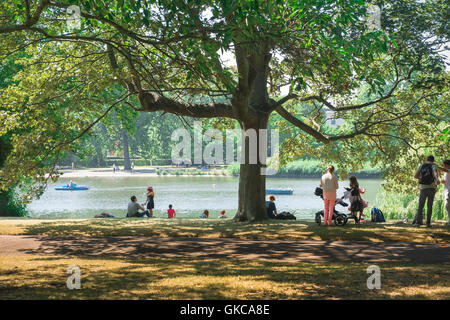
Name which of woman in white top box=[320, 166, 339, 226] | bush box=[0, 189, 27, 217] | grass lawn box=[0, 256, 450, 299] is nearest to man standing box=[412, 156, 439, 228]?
woman in white top box=[320, 166, 339, 226]

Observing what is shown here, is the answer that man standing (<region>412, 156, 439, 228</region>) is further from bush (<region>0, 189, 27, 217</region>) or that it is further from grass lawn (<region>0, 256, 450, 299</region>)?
bush (<region>0, 189, 27, 217</region>)

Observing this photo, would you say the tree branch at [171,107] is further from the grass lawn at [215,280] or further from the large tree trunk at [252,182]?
the grass lawn at [215,280]

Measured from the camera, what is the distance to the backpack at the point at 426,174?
45.9 ft

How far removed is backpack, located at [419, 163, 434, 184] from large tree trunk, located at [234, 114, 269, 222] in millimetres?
5202

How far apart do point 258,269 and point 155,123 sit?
274 feet

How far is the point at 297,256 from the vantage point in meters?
10.3

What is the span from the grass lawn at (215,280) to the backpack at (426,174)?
19.0ft

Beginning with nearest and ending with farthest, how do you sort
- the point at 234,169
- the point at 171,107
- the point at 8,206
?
the point at 171,107 < the point at 8,206 < the point at 234,169

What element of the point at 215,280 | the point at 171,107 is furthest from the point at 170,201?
the point at 215,280

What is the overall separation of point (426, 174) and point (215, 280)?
8877 millimetres

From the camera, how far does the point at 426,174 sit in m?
14.0

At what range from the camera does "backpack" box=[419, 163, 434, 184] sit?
1399 cm

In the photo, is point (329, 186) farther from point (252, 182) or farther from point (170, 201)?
point (170, 201)

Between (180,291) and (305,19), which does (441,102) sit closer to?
(305,19)
